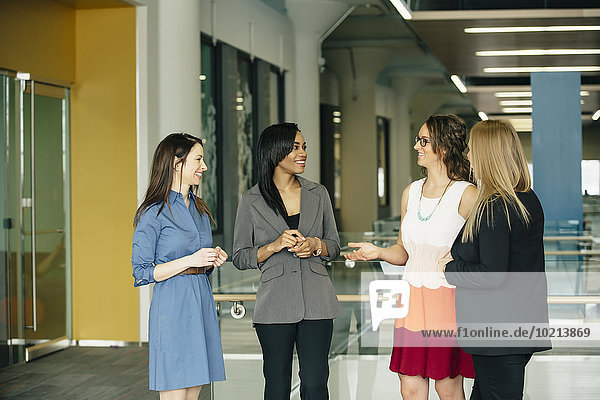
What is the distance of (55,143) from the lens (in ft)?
23.6

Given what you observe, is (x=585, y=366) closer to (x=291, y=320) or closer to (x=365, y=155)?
(x=291, y=320)

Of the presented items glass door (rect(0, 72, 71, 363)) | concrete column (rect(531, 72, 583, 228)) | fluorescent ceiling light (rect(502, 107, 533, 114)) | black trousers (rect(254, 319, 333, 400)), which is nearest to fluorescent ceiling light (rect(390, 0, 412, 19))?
fluorescent ceiling light (rect(502, 107, 533, 114))

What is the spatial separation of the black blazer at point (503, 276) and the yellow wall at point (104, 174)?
192 inches

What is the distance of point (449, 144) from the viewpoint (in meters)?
3.13

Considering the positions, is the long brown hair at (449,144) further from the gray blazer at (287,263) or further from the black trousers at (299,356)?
the black trousers at (299,356)

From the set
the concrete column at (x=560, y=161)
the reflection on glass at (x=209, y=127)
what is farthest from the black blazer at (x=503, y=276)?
the reflection on glass at (x=209, y=127)

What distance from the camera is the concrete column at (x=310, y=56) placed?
28.2 ft

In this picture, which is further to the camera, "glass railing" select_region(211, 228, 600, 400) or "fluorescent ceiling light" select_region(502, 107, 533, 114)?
"fluorescent ceiling light" select_region(502, 107, 533, 114)

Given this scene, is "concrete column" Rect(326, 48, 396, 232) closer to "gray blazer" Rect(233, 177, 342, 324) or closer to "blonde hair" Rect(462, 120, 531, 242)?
"gray blazer" Rect(233, 177, 342, 324)

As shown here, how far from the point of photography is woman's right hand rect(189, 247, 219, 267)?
3047 millimetres

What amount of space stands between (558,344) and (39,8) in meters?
5.25

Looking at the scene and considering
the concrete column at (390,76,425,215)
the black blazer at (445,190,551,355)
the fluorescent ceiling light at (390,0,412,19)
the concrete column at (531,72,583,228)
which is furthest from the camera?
the concrete column at (390,76,425,215)

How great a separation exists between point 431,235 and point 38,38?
497 centimetres

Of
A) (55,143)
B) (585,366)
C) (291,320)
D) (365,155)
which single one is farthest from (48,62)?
(585,366)
